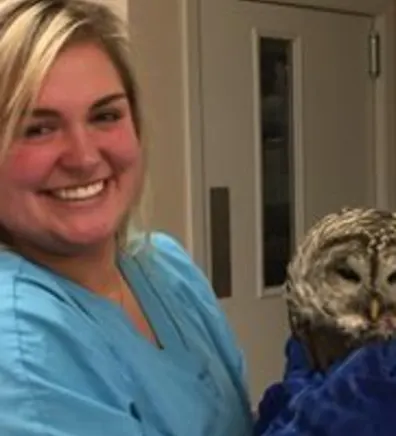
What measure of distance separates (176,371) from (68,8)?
1.35ft

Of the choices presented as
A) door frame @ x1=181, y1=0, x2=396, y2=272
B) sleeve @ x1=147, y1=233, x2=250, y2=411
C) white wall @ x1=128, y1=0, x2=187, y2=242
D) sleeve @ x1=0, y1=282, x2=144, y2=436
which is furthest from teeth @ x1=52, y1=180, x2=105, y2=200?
door frame @ x1=181, y1=0, x2=396, y2=272

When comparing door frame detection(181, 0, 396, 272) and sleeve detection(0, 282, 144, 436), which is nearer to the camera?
sleeve detection(0, 282, 144, 436)

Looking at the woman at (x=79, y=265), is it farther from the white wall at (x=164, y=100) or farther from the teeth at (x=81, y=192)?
the white wall at (x=164, y=100)

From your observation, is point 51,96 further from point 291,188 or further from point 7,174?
point 291,188

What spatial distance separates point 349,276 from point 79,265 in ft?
0.97

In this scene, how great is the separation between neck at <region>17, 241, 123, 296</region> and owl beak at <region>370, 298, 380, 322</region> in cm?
30

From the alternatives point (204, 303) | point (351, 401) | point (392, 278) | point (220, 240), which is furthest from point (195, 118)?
point (351, 401)

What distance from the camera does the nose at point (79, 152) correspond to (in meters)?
1.05

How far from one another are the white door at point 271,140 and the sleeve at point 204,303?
39.1 inches

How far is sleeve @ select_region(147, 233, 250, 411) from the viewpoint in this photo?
1.26 meters

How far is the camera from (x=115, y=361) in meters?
1.05

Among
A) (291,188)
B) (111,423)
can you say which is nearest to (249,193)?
(291,188)

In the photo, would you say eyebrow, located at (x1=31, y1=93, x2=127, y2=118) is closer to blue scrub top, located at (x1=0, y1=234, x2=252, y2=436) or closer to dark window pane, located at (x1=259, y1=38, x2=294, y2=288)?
blue scrub top, located at (x1=0, y1=234, x2=252, y2=436)

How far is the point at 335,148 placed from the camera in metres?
2.69
